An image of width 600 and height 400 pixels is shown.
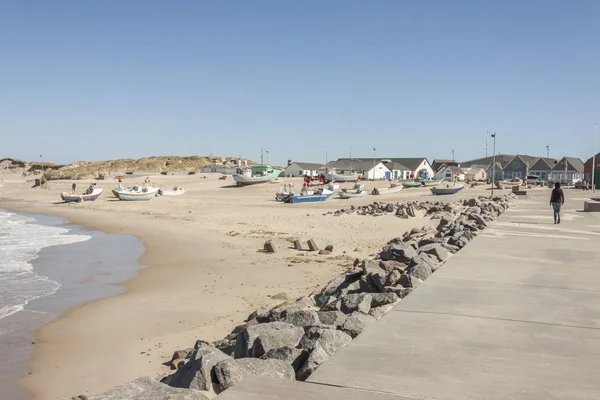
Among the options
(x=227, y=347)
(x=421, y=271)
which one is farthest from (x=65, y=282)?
(x=421, y=271)

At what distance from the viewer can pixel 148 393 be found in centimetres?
441

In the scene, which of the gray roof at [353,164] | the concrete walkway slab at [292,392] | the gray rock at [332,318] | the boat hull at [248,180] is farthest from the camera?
the gray roof at [353,164]

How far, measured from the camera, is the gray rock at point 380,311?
260 inches

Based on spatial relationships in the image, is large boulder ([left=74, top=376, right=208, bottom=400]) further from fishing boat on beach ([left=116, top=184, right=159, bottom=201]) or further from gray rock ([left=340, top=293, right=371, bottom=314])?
fishing boat on beach ([left=116, top=184, right=159, bottom=201])

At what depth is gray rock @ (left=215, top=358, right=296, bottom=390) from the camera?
182 inches

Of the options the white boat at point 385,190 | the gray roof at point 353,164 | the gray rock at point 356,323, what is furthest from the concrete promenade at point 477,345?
the gray roof at point 353,164

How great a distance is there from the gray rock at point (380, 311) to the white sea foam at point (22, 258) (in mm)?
8278

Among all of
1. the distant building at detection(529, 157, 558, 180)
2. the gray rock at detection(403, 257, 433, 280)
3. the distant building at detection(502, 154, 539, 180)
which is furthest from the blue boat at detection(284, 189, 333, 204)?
the distant building at detection(529, 157, 558, 180)

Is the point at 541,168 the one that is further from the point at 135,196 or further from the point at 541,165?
the point at 135,196

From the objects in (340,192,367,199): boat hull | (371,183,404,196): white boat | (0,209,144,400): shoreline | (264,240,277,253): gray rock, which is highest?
(371,183,404,196): white boat

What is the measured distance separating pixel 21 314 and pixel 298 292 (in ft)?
19.2

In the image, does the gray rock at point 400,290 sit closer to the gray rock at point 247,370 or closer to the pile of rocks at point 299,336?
the pile of rocks at point 299,336

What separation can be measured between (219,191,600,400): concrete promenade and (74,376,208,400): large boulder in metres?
0.32

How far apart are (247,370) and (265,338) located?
993 millimetres
